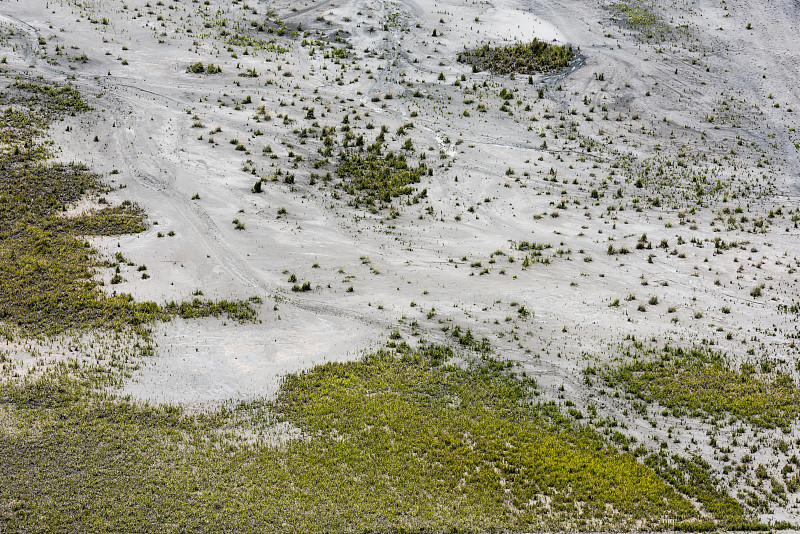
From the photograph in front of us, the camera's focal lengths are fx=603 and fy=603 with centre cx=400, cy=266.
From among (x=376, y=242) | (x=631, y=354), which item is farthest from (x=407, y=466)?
(x=376, y=242)

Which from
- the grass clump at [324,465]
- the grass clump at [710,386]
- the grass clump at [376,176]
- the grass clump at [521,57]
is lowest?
the grass clump at [324,465]

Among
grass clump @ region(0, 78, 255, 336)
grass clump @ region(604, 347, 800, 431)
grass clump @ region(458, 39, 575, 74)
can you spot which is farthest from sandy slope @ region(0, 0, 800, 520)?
grass clump @ region(458, 39, 575, 74)

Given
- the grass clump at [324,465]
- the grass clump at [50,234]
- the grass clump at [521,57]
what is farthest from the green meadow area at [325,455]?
the grass clump at [521,57]

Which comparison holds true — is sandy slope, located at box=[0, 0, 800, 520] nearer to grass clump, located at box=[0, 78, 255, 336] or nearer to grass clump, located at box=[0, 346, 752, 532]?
grass clump, located at box=[0, 78, 255, 336]

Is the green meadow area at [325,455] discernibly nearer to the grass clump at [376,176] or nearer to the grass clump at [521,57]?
the grass clump at [376,176]

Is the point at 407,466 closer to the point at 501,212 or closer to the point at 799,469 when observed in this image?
the point at 799,469
